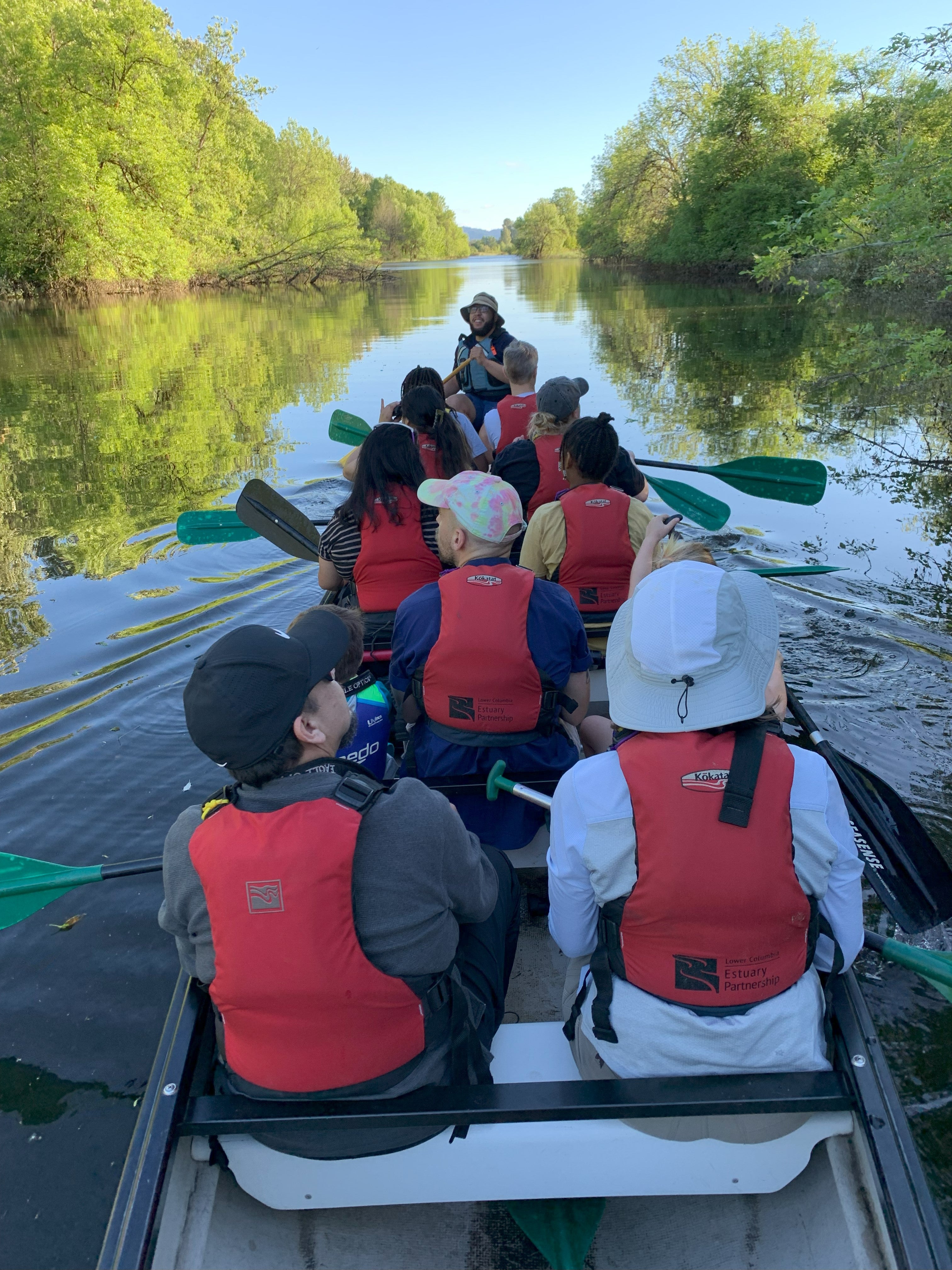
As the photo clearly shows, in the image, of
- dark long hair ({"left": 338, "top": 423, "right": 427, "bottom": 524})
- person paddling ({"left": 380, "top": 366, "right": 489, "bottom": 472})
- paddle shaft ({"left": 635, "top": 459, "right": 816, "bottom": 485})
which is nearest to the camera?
dark long hair ({"left": 338, "top": 423, "right": 427, "bottom": 524})

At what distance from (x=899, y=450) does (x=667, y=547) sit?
808 cm

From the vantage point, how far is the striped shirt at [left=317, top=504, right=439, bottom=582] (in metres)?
3.42

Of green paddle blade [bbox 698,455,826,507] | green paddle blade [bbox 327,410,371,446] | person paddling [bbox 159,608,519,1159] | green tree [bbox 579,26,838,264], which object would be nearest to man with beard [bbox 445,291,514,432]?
green paddle blade [bbox 327,410,371,446]

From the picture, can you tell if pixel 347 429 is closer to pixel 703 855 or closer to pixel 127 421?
pixel 703 855

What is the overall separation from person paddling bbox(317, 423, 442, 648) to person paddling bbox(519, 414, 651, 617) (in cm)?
54

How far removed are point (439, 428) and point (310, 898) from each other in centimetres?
305

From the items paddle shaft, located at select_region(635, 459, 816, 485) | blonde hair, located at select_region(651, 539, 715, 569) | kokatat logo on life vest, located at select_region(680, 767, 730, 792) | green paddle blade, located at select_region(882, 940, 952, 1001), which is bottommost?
green paddle blade, located at select_region(882, 940, 952, 1001)

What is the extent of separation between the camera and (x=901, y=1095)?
233 centimetres

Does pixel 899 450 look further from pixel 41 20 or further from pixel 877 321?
pixel 41 20

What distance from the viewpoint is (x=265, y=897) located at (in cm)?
138

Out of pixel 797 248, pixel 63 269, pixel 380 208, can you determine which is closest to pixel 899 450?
pixel 797 248

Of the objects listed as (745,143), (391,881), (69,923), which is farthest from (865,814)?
(745,143)

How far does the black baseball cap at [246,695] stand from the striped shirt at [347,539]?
77.2 inches

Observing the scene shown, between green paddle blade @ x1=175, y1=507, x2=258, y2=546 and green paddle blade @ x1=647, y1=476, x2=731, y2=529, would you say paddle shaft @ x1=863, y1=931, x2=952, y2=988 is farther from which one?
green paddle blade @ x1=175, y1=507, x2=258, y2=546
